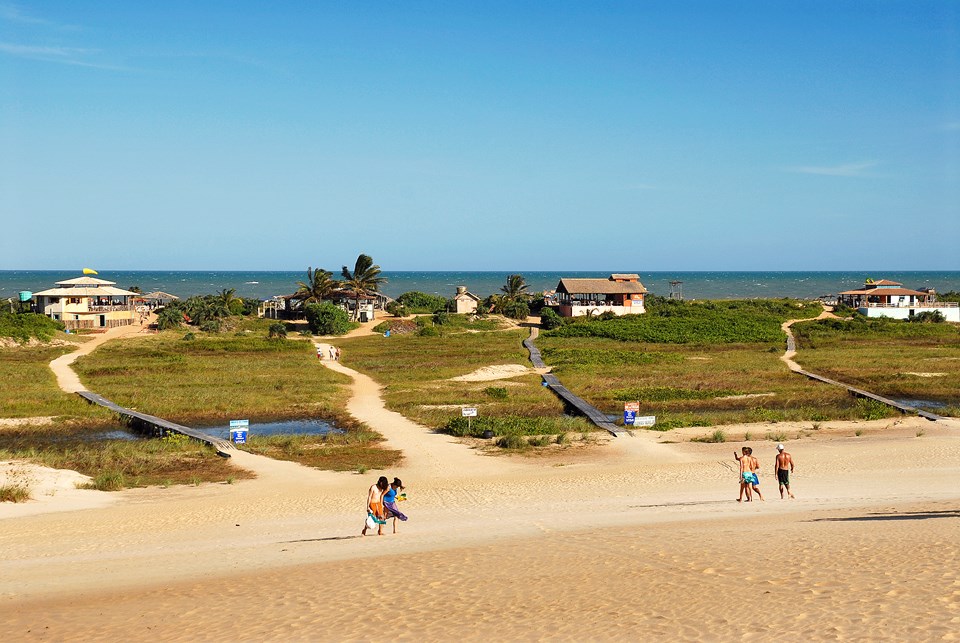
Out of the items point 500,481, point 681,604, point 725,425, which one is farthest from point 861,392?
point 681,604

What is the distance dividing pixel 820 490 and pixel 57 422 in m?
28.1

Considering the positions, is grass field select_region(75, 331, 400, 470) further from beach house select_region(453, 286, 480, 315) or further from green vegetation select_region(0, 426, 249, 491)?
beach house select_region(453, 286, 480, 315)

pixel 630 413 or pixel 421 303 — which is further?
pixel 421 303

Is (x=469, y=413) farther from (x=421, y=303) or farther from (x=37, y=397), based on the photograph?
(x=421, y=303)

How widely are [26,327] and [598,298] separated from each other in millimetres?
47967

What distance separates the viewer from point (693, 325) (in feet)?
218

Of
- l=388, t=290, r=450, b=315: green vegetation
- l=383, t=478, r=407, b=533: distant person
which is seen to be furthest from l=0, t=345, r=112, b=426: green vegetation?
l=388, t=290, r=450, b=315: green vegetation

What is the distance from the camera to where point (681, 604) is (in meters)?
12.1

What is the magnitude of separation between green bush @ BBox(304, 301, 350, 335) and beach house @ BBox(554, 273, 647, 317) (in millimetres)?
22160

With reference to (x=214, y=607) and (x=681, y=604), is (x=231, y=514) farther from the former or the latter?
(x=681, y=604)

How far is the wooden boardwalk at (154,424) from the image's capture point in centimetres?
2719

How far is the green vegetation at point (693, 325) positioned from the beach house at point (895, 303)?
435 centimetres

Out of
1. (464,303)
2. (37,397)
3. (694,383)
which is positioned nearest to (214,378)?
(37,397)

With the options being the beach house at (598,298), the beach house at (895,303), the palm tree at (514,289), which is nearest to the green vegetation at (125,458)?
the beach house at (598,298)
